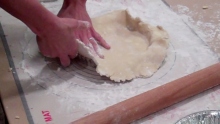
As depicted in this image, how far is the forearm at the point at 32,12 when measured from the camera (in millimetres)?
749

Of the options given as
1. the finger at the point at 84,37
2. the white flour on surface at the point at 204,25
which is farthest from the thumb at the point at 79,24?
the white flour on surface at the point at 204,25

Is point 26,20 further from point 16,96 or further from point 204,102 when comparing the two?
point 204,102

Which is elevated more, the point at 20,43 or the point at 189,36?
the point at 20,43

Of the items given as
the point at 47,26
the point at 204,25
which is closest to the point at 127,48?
the point at 47,26

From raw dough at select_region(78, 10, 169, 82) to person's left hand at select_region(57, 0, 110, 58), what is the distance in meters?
0.04

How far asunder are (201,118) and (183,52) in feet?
1.18

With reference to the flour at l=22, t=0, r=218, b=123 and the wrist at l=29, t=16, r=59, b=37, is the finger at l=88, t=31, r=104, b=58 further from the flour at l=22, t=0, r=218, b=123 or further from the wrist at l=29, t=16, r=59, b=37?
the wrist at l=29, t=16, r=59, b=37

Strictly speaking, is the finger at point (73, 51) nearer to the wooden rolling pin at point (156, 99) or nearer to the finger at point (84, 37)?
the finger at point (84, 37)

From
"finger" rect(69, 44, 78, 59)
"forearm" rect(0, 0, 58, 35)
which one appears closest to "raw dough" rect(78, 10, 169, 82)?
"finger" rect(69, 44, 78, 59)

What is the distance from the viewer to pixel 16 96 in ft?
2.70

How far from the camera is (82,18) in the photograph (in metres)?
1.03

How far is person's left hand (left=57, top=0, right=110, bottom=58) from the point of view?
0.97 m

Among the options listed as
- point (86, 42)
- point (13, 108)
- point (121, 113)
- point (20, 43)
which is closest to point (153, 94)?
point (121, 113)

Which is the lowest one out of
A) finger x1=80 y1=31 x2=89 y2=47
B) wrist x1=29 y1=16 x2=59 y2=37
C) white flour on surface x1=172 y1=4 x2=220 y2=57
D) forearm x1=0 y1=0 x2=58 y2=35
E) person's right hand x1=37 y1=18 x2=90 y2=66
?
white flour on surface x1=172 y1=4 x2=220 y2=57
